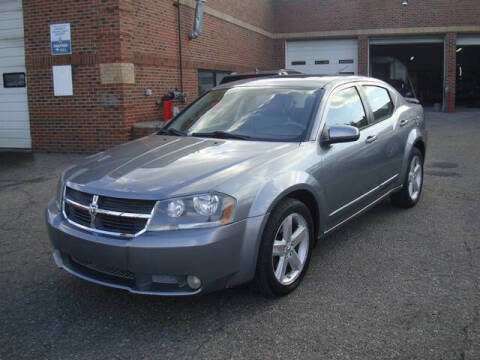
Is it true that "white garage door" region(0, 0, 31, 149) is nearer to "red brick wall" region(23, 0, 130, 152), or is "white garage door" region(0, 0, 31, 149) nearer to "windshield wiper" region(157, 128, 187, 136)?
"red brick wall" region(23, 0, 130, 152)

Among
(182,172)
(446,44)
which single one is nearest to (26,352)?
(182,172)

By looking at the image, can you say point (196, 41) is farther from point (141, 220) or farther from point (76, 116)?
point (141, 220)

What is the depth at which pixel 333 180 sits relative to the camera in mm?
4344

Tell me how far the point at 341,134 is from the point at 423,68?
111ft

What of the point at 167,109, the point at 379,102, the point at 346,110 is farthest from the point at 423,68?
the point at 346,110

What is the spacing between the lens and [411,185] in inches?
245

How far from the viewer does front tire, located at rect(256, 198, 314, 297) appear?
3.56 metres

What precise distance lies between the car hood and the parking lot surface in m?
0.90

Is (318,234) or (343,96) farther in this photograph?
(343,96)

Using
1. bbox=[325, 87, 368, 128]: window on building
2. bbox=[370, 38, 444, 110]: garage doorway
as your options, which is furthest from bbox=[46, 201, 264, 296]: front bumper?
bbox=[370, 38, 444, 110]: garage doorway

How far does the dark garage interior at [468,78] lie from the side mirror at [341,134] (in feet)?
92.9

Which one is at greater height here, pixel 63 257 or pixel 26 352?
pixel 63 257

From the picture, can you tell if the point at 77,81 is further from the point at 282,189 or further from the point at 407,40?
the point at 407,40

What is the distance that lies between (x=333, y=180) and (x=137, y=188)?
1782mm
